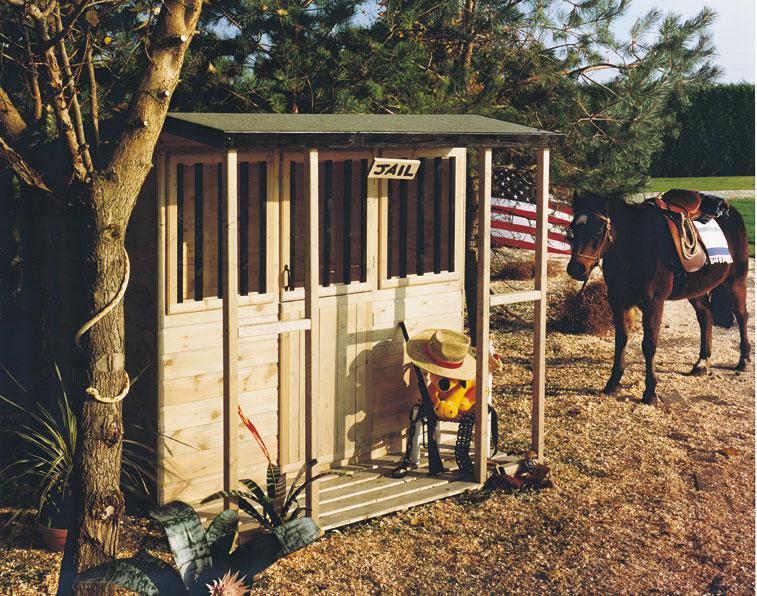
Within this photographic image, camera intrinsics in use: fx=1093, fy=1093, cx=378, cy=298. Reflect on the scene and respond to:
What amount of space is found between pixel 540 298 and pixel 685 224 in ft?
9.77

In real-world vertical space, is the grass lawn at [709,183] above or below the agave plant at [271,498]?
above

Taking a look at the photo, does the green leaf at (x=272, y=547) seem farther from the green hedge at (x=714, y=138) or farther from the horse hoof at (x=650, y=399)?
the green hedge at (x=714, y=138)

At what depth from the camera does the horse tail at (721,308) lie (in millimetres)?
11180

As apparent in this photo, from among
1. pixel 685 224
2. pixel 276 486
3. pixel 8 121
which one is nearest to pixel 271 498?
pixel 276 486

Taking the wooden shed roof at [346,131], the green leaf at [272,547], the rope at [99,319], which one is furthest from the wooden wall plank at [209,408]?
the wooden shed roof at [346,131]

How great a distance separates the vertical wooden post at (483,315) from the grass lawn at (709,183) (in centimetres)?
1885

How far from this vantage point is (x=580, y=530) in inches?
262

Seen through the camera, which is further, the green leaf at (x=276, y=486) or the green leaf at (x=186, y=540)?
the green leaf at (x=276, y=486)

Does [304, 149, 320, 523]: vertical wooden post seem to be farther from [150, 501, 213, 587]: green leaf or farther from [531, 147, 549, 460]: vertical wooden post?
[531, 147, 549, 460]: vertical wooden post

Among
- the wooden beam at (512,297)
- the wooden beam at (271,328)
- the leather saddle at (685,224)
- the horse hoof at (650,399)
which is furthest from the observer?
the leather saddle at (685,224)

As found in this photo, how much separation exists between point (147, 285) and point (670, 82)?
6.26 metres

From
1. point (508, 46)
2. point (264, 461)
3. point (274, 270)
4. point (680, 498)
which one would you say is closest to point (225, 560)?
point (264, 461)

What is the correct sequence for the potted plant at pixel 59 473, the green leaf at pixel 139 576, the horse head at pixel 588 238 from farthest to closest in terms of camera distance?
the horse head at pixel 588 238, the potted plant at pixel 59 473, the green leaf at pixel 139 576

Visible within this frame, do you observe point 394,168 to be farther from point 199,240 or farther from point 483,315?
point 199,240
